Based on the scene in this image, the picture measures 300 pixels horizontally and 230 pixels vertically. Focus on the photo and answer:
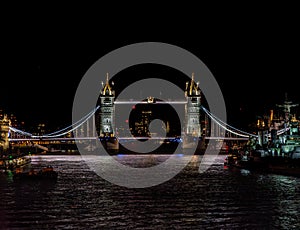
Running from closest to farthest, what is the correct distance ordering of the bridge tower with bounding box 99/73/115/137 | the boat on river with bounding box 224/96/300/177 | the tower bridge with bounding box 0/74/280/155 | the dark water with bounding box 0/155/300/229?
the dark water with bounding box 0/155/300/229
the boat on river with bounding box 224/96/300/177
the tower bridge with bounding box 0/74/280/155
the bridge tower with bounding box 99/73/115/137

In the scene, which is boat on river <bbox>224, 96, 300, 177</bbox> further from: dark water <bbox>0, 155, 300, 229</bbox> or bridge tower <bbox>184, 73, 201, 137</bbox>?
bridge tower <bbox>184, 73, 201, 137</bbox>

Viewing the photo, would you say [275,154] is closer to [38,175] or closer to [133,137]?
[38,175]

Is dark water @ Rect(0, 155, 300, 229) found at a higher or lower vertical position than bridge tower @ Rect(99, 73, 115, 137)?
lower

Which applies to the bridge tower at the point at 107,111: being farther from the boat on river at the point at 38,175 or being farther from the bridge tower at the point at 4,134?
the boat on river at the point at 38,175

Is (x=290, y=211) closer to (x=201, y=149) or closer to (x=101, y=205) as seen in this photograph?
(x=101, y=205)

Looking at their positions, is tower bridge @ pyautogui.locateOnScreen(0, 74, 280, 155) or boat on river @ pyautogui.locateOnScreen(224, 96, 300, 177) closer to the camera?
boat on river @ pyautogui.locateOnScreen(224, 96, 300, 177)

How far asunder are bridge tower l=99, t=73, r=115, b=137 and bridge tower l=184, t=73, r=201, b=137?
840 centimetres

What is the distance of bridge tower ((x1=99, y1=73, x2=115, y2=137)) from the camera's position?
242ft

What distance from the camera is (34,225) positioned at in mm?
14602

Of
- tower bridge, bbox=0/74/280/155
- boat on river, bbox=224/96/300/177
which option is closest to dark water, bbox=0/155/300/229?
boat on river, bbox=224/96/300/177

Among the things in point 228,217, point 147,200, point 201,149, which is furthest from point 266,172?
point 201,149

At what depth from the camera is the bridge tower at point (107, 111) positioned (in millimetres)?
73750

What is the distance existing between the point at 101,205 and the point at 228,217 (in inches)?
160

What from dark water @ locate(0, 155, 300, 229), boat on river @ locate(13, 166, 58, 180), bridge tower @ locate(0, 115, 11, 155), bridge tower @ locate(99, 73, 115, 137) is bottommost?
dark water @ locate(0, 155, 300, 229)
